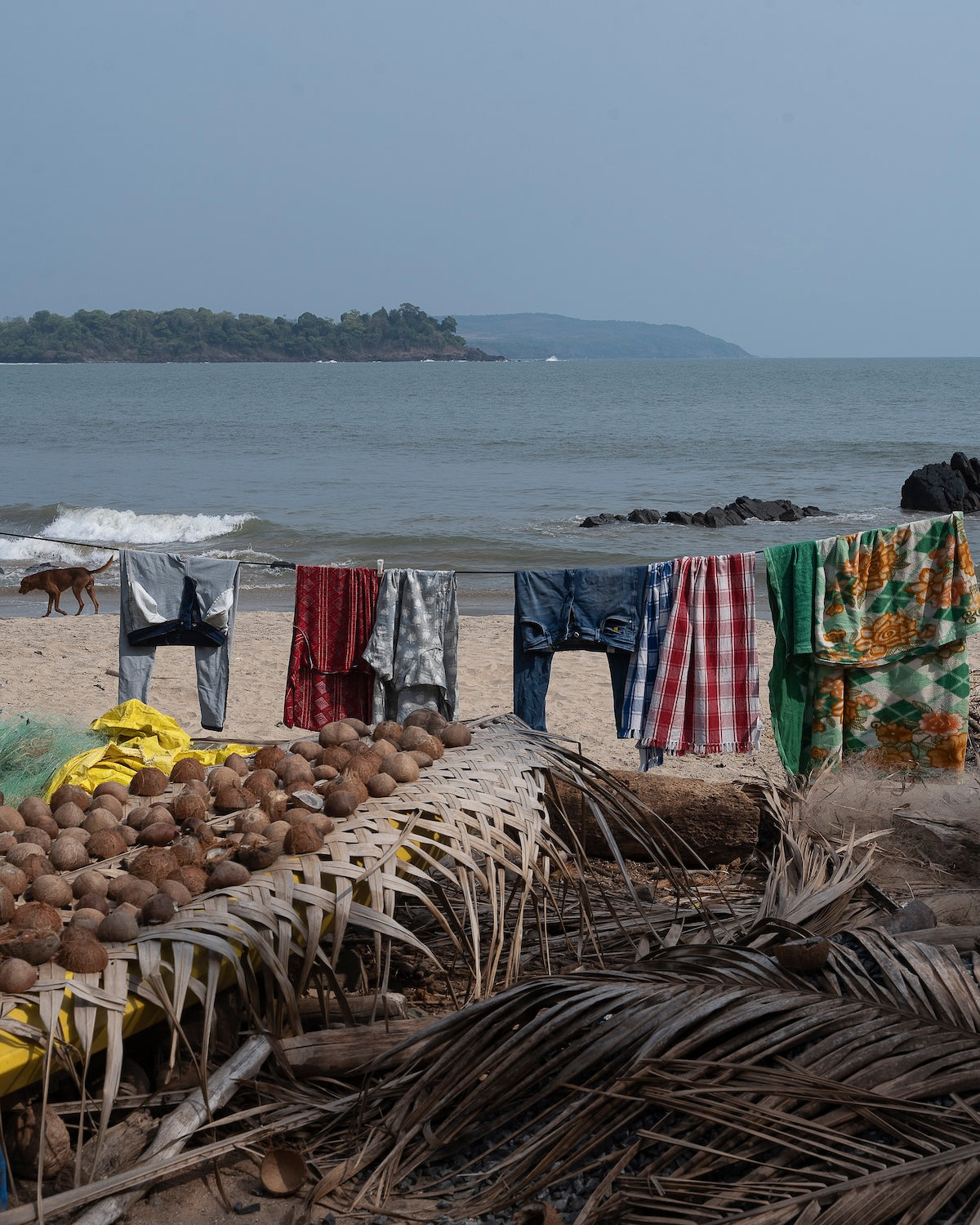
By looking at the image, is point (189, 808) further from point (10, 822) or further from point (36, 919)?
point (36, 919)

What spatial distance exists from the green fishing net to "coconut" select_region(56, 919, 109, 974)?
249 centimetres

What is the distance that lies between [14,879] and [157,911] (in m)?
0.42

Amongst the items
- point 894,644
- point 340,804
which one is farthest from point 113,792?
point 894,644

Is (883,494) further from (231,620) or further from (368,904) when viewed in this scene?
(368,904)

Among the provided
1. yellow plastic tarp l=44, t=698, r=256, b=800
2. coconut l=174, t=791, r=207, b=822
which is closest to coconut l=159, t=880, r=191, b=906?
coconut l=174, t=791, r=207, b=822

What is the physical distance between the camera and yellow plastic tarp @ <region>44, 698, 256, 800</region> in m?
4.36

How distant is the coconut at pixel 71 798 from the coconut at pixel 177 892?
0.69m

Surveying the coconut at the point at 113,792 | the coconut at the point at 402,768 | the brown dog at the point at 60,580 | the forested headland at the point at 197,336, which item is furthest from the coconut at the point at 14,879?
the forested headland at the point at 197,336

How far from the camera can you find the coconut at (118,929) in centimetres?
254

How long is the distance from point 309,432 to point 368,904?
4087 centimetres

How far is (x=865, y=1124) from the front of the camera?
2133mm

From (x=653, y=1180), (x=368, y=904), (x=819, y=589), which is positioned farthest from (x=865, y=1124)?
(x=819, y=589)

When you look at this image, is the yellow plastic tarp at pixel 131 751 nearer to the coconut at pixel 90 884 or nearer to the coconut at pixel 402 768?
the coconut at pixel 402 768

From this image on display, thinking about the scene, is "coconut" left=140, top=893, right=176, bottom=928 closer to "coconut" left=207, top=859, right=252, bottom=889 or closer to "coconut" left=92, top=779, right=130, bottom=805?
"coconut" left=207, top=859, right=252, bottom=889
